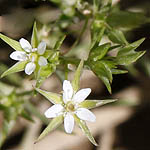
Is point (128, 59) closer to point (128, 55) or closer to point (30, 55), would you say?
point (128, 55)

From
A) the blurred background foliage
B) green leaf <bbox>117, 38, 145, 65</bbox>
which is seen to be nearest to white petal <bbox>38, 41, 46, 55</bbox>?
the blurred background foliage

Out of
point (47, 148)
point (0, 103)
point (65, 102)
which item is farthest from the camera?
point (47, 148)

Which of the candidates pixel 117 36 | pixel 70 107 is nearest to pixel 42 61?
pixel 70 107

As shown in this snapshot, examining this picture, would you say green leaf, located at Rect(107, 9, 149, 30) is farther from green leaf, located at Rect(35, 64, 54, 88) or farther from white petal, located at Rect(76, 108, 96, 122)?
white petal, located at Rect(76, 108, 96, 122)

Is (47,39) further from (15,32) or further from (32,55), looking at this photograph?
(32,55)

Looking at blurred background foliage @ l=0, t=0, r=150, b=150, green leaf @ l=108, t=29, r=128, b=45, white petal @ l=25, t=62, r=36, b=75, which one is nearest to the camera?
white petal @ l=25, t=62, r=36, b=75

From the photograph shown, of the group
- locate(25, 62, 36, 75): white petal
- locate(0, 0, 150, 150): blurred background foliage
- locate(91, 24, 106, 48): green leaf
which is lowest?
locate(0, 0, 150, 150): blurred background foliage

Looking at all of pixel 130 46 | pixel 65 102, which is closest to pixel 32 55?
pixel 65 102
